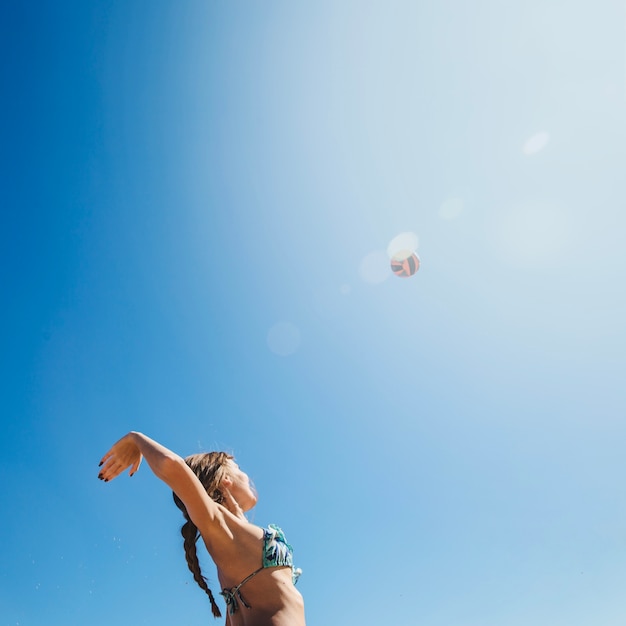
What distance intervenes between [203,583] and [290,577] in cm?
108

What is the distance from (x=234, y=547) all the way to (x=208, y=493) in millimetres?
759

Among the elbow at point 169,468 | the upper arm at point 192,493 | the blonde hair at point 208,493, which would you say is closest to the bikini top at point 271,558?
the upper arm at point 192,493

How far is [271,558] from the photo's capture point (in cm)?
322

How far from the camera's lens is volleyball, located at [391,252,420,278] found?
17062mm

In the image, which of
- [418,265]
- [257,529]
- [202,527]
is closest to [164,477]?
[202,527]

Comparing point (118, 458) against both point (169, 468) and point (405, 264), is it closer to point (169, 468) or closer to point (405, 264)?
point (169, 468)

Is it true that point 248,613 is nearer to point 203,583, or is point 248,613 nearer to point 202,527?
point 202,527

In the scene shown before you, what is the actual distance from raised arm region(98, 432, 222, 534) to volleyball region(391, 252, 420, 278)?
14.7m

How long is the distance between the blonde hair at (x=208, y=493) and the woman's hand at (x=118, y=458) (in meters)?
0.61

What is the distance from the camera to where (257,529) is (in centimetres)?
347

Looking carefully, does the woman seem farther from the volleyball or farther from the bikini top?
the volleyball

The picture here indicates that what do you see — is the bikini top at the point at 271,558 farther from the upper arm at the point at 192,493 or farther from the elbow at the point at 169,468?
the elbow at the point at 169,468

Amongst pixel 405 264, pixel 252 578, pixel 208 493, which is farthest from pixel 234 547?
pixel 405 264

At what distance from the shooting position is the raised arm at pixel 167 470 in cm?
281
